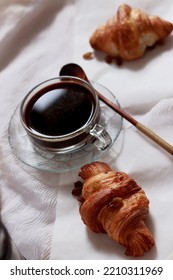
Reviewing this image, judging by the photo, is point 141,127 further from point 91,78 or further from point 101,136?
point 91,78

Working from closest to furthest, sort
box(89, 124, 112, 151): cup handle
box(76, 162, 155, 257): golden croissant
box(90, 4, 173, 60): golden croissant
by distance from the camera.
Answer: box(76, 162, 155, 257): golden croissant < box(89, 124, 112, 151): cup handle < box(90, 4, 173, 60): golden croissant

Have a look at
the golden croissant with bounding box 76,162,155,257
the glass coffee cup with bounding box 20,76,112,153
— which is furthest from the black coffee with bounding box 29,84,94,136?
the golden croissant with bounding box 76,162,155,257

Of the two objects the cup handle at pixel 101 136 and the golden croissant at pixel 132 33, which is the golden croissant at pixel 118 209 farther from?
the golden croissant at pixel 132 33

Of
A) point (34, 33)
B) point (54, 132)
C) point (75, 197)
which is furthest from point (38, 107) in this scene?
point (34, 33)

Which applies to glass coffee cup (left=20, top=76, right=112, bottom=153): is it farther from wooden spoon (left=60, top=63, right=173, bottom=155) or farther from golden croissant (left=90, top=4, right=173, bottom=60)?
golden croissant (left=90, top=4, right=173, bottom=60)

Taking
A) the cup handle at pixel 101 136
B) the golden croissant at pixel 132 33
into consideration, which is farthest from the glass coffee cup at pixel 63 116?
the golden croissant at pixel 132 33

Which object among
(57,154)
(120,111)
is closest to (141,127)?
(120,111)
